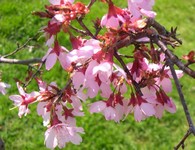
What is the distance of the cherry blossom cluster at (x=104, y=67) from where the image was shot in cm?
89

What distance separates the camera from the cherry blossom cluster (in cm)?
89

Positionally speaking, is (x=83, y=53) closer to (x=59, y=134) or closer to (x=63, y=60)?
(x=63, y=60)

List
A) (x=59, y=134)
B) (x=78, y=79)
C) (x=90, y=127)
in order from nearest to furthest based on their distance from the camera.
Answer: (x=78, y=79), (x=59, y=134), (x=90, y=127)

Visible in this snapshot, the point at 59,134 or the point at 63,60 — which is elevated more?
the point at 63,60

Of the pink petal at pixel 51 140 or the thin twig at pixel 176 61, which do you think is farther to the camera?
the pink petal at pixel 51 140

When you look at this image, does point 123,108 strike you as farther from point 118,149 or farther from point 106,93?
point 118,149

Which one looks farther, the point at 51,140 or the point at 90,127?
the point at 90,127

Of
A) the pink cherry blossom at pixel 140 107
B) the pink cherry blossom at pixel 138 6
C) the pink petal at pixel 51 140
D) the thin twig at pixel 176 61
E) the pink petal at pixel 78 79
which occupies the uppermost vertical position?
the pink cherry blossom at pixel 138 6

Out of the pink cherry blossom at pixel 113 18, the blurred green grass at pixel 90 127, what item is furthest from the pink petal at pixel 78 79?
the blurred green grass at pixel 90 127

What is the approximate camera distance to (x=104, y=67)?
865 mm

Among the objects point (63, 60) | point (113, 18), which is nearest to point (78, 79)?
point (63, 60)

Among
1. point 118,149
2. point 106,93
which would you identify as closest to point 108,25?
point 106,93

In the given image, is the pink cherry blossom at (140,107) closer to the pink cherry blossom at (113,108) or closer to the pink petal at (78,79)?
the pink cherry blossom at (113,108)

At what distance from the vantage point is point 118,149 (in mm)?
2783
